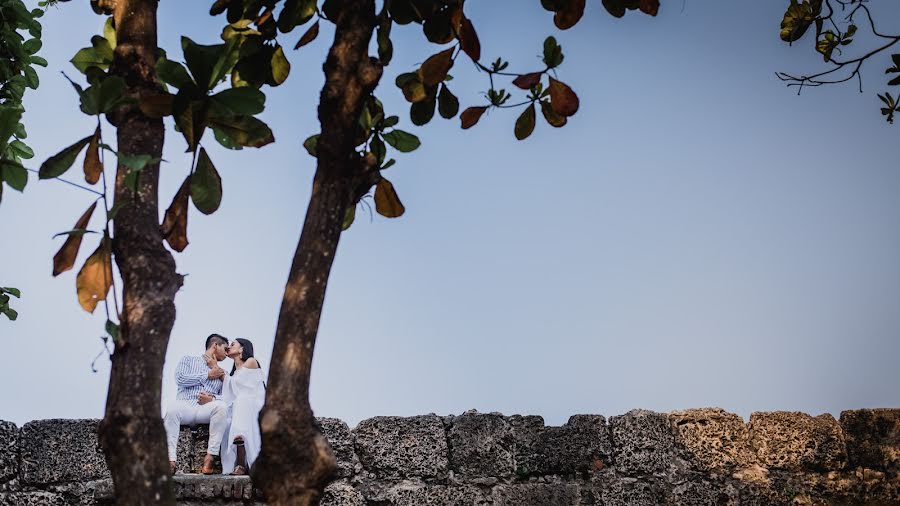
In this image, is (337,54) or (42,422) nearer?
(337,54)

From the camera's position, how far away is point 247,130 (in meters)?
2.14

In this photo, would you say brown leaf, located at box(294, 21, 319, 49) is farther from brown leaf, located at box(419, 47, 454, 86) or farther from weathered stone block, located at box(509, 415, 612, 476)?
weathered stone block, located at box(509, 415, 612, 476)

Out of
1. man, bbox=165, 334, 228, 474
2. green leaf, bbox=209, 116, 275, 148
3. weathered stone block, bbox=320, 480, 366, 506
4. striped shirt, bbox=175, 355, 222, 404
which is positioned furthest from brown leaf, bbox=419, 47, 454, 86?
striped shirt, bbox=175, 355, 222, 404

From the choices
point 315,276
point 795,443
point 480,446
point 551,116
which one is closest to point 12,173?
point 315,276

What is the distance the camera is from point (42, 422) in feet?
13.4

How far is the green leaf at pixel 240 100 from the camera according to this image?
192cm

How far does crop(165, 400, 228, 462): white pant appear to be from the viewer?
4344mm

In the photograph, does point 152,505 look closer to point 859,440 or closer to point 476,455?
point 476,455

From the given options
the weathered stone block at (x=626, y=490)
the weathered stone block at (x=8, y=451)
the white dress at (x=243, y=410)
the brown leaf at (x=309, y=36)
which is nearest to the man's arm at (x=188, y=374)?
the white dress at (x=243, y=410)

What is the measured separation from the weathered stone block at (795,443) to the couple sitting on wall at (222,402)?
8.20 feet

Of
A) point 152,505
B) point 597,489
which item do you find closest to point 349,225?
point 152,505

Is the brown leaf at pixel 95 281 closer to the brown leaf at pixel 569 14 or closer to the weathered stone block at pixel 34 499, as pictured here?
the brown leaf at pixel 569 14

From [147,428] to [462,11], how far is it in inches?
49.6

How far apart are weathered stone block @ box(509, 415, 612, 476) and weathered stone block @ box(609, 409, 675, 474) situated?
56mm
